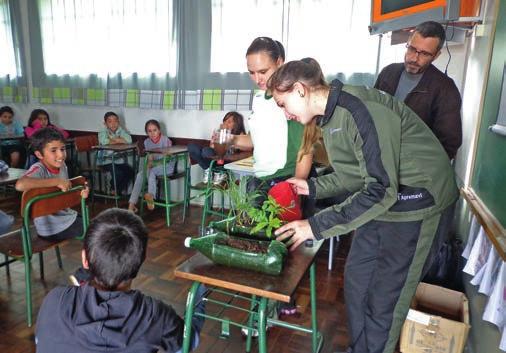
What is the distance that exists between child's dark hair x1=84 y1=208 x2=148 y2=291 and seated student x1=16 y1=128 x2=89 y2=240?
4.08 ft

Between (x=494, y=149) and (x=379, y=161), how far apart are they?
0.73 m

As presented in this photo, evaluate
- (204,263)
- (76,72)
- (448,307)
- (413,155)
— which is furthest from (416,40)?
(76,72)

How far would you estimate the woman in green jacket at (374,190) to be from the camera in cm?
108

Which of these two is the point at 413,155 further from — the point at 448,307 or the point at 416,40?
the point at 448,307

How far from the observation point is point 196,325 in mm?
1189

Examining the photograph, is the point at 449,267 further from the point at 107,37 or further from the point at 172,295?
the point at 107,37

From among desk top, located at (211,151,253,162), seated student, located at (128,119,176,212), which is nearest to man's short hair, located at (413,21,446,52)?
desk top, located at (211,151,253,162)

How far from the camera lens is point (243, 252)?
1.10 m

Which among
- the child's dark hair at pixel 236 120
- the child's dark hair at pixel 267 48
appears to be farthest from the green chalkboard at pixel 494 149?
the child's dark hair at pixel 236 120

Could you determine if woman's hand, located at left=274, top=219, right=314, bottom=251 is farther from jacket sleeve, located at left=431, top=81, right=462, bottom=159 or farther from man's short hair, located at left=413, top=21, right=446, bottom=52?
man's short hair, located at left=413, top=21, right=446, bottom=52

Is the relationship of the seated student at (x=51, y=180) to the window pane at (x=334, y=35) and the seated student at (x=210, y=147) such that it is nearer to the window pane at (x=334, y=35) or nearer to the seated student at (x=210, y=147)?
the seated student at (x=210, y=147)

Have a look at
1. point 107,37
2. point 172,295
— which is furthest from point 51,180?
point 107,37

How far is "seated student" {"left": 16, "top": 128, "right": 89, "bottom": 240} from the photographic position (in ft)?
6.97

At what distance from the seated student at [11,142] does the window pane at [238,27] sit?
2755 mm
